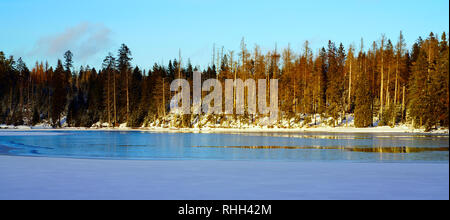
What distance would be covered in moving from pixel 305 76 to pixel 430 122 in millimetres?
28920

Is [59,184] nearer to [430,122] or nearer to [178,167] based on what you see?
[178,167]

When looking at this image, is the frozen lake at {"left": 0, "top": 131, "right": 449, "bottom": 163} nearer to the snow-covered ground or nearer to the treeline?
the snow-covered ground

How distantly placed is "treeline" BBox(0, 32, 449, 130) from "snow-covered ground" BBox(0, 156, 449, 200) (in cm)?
3097

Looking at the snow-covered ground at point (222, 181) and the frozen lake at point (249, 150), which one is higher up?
the snow-covered ground at point (222, 181)

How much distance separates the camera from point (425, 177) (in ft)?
35.0

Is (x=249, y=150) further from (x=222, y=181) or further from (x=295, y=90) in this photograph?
(x=295, y=90)

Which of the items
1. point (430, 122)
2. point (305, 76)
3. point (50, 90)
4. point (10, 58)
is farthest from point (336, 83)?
point (10, 58)

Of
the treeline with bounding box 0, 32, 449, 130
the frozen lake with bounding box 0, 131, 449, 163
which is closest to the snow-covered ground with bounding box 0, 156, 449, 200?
the frozen lake with bounding box 0, 131, 449, 163

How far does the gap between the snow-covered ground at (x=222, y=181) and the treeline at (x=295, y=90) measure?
3097 centimetres

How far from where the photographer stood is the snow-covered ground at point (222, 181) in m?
8.21

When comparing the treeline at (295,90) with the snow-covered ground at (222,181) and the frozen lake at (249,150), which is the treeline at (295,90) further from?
the snow-covered ground at (222,181)

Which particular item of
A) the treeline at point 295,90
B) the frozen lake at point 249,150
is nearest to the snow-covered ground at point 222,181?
the frozen lake at point 249,150

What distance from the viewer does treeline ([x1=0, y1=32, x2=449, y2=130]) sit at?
54.8m

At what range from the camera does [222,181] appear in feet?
33.2
